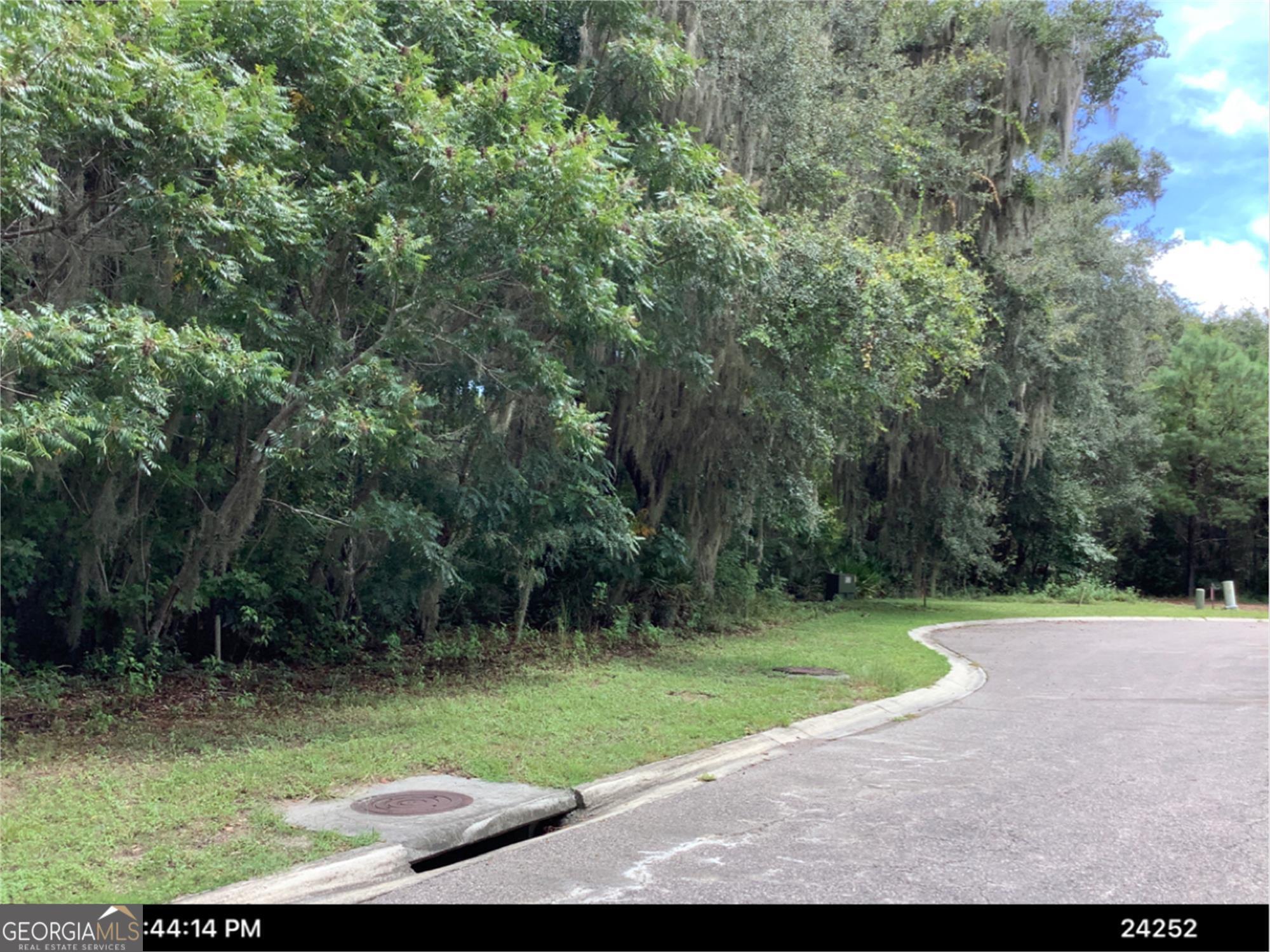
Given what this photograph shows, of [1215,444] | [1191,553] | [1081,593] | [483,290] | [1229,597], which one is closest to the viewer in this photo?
[483,290]

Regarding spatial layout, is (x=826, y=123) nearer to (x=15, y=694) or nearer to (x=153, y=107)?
(x=153, y=107)

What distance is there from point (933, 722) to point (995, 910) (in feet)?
17.9

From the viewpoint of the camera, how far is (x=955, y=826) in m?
6.03

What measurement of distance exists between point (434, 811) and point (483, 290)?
17.3ft

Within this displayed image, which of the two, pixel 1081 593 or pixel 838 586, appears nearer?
pixel 838 586

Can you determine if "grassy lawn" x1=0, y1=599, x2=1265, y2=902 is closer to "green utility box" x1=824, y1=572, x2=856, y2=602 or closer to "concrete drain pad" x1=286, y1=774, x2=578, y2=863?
"concrete drain pad" x1=286, y1=774, x2=578, y2=863

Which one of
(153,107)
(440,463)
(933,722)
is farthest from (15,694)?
(933,722)

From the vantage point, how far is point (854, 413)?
16.8 meters

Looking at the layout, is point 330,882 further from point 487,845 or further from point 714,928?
point 714,928

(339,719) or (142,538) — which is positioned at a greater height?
(142,538)
